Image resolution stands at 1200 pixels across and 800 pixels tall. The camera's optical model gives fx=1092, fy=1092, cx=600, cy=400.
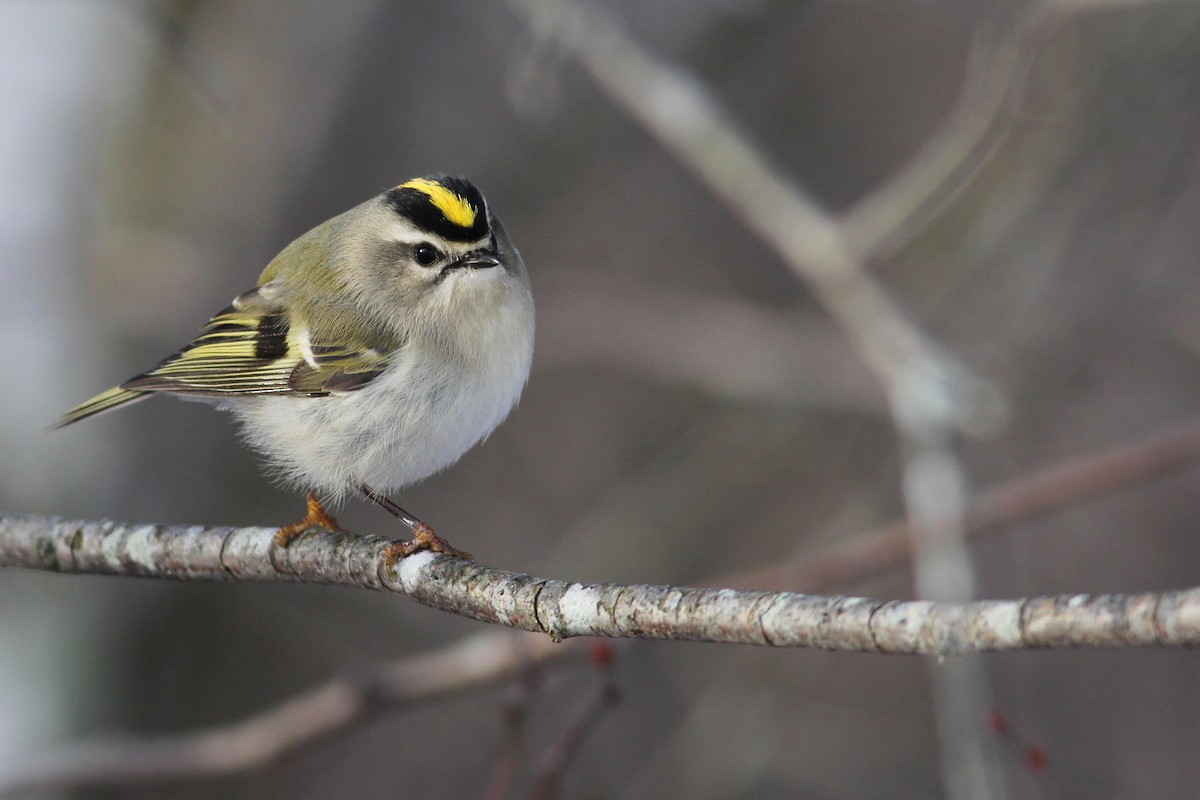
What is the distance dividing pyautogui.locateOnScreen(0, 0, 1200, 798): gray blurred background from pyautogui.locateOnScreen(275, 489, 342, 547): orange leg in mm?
1908

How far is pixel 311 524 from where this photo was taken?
244 cm

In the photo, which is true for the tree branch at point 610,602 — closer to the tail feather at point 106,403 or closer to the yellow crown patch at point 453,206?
the tail feather at point 106,403

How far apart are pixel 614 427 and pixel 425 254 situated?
2.91 meters

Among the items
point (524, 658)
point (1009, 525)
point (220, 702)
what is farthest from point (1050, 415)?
point (220, 702)

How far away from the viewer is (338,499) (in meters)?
2.84

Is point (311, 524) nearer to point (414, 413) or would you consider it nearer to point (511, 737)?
point (414, 413)

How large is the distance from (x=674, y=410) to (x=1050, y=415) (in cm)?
180

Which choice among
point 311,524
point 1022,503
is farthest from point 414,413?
point 1022,503

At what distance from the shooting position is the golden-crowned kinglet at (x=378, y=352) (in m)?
2.75

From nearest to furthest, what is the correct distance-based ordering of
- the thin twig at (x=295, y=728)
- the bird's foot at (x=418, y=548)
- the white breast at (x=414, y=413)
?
the bird's foot at (x=418, y=548)
the white breast at (x=414, y=413)
the thin twig at (x=295, y=728)

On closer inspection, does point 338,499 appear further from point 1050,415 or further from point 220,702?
point 1050,415

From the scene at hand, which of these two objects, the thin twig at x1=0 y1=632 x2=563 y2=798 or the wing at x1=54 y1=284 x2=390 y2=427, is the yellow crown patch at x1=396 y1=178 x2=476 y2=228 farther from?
the thin twig at x1=0 y1=632 x2=563 y2=798

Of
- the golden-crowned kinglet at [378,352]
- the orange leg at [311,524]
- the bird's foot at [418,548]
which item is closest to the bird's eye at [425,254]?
the golden-crowned kinglet at [378,352]

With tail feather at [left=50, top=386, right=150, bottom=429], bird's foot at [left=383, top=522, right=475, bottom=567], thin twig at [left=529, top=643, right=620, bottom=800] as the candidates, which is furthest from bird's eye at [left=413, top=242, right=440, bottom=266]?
thin twig at [left=529, top=643, right=620, bottom=800]
